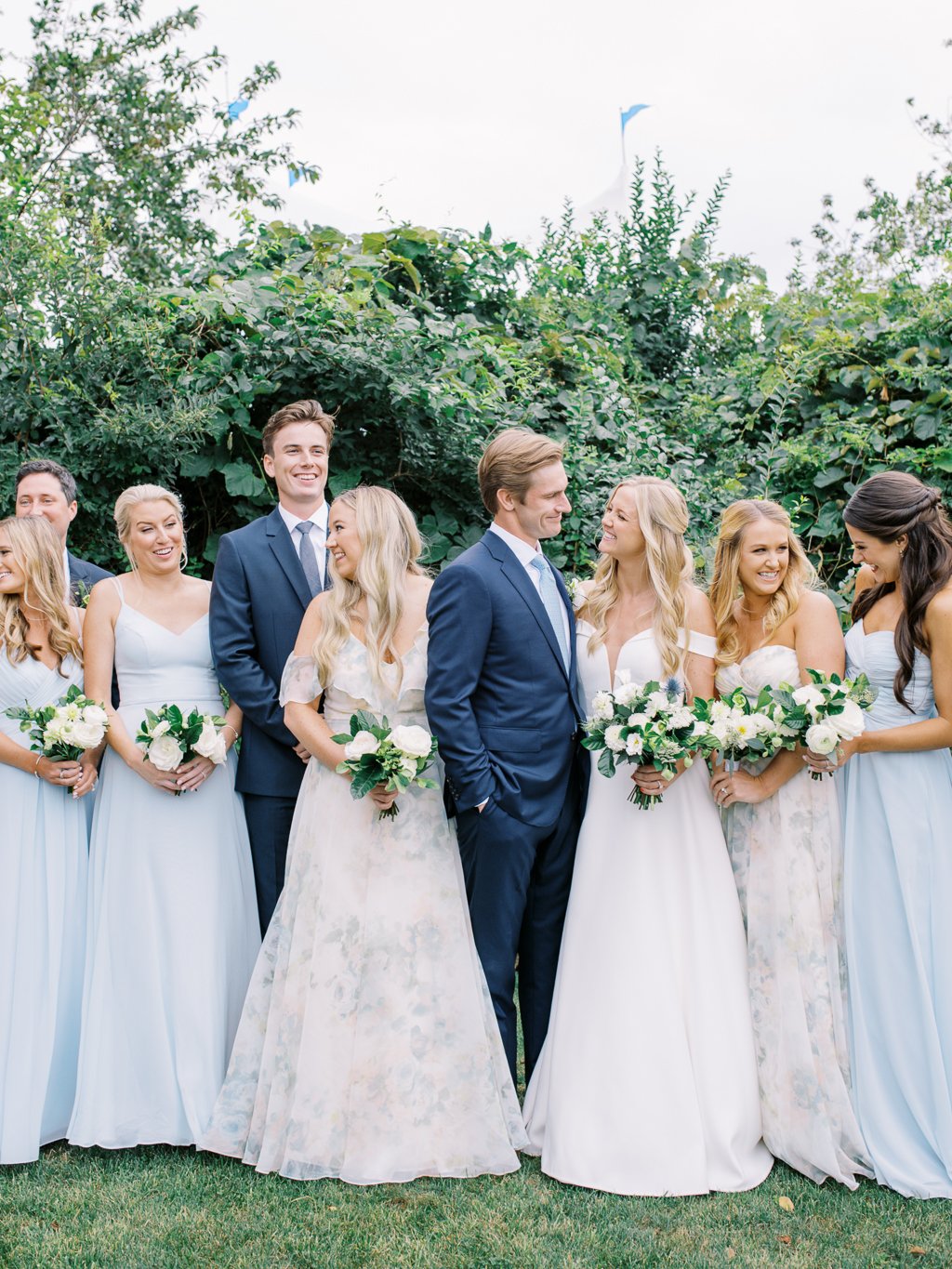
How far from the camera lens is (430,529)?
22.3ft

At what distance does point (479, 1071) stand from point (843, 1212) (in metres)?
1.29

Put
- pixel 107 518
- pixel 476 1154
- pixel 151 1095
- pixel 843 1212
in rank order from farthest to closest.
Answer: pixel 107 518, pixel 151 1095, pixel 476 1154, pixel 843 1212

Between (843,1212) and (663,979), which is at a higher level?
(663,979)

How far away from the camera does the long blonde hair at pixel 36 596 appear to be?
179 inches

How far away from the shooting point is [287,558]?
4.81 meters

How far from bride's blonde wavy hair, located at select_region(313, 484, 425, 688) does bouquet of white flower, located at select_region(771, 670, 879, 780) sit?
1.41m

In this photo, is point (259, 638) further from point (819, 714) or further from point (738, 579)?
point (819, 714)

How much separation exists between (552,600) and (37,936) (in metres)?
2.37

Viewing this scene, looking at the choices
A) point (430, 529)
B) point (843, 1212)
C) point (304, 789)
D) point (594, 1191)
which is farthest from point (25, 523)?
point (843, 1212)

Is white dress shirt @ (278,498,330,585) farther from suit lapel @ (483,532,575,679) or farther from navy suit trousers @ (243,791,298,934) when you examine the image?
navy suit trousers @ (243,791,298,934)

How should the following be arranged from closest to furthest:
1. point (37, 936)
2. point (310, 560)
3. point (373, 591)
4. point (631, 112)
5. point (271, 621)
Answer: point (373, 591)
point (37, 936)
point (271, 621)
point (310, 560)
point (631, 112)

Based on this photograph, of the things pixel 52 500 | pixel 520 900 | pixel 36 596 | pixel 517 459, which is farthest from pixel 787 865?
pixel 52 500

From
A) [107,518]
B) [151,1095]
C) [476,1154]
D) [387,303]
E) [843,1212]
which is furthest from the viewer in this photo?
[387,303]

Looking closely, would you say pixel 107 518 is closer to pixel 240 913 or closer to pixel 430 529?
pixel 430 529
